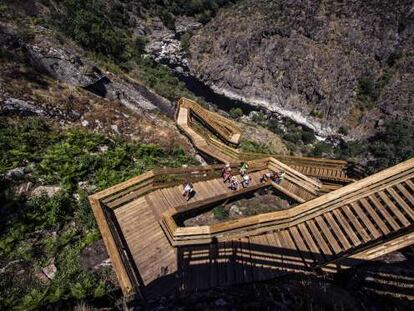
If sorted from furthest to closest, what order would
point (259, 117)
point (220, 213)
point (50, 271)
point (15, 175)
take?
point (259, 117)
point (220, 213)
point (15, 175)
point (50, 271)

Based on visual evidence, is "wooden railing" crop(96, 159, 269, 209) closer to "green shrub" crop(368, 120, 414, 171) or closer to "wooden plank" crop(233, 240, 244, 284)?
"wooden plank" crop(233, 240, 244, 284)

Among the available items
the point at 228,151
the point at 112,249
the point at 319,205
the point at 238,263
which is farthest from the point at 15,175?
the point at 319,205

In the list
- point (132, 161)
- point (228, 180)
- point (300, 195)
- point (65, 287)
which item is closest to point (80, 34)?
point (132, 161)

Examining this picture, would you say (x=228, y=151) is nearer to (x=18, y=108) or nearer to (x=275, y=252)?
(x=275, y=252)

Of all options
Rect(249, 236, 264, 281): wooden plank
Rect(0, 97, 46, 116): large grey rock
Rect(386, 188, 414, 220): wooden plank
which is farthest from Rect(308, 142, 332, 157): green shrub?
Rect(249, 236, 264, 281): wooden plank

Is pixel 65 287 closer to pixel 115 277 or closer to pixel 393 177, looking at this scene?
pixel 115 277

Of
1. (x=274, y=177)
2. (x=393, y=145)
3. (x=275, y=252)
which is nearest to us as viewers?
(x=275, y=252)

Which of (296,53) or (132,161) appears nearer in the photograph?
(132,161)

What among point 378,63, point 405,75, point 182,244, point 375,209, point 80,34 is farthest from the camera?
point 378,63

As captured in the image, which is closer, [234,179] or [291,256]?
[291,256]
